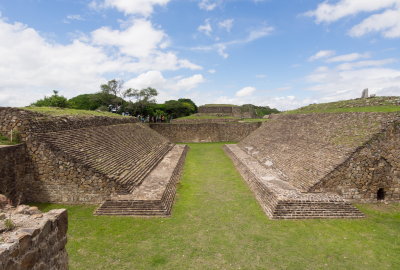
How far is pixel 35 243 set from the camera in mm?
2705

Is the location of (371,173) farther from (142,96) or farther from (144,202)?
(142,96)

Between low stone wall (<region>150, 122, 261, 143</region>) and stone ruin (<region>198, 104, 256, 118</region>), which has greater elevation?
stone ruin (<region>198, 104, 256, 118</region>)

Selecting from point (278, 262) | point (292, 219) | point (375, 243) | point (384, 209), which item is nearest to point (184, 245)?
point (278, 262)

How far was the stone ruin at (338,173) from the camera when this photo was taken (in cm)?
725

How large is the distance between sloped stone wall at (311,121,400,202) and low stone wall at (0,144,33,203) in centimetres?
944

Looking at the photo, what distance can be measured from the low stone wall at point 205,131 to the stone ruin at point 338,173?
48.8 feet

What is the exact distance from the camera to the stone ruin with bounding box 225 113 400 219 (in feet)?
23.8

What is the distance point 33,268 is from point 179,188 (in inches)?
286

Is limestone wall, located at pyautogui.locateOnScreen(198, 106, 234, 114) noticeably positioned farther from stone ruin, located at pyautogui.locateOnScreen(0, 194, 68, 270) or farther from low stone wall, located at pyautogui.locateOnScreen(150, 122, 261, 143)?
stone ruin, located at pyautogui.locateOnScreen(0, 194, 68, 270)

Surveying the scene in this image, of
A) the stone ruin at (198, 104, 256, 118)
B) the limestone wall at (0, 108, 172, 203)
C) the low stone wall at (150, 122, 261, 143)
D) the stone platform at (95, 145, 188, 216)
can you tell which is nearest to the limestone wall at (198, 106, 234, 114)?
the stone ruin at (198, 104, 256, 118)

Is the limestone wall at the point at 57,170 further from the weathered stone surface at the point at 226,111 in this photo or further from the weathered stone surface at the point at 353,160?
the weathered stone surface at the point at 226,111

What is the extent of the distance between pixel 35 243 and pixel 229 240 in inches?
172

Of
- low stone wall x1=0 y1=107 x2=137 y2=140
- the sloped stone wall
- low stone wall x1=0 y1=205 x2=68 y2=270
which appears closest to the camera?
low stone wall x1=0 y1=205 x2=68 y2=270

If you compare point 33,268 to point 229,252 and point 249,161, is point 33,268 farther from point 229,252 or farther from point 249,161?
point 249,161
